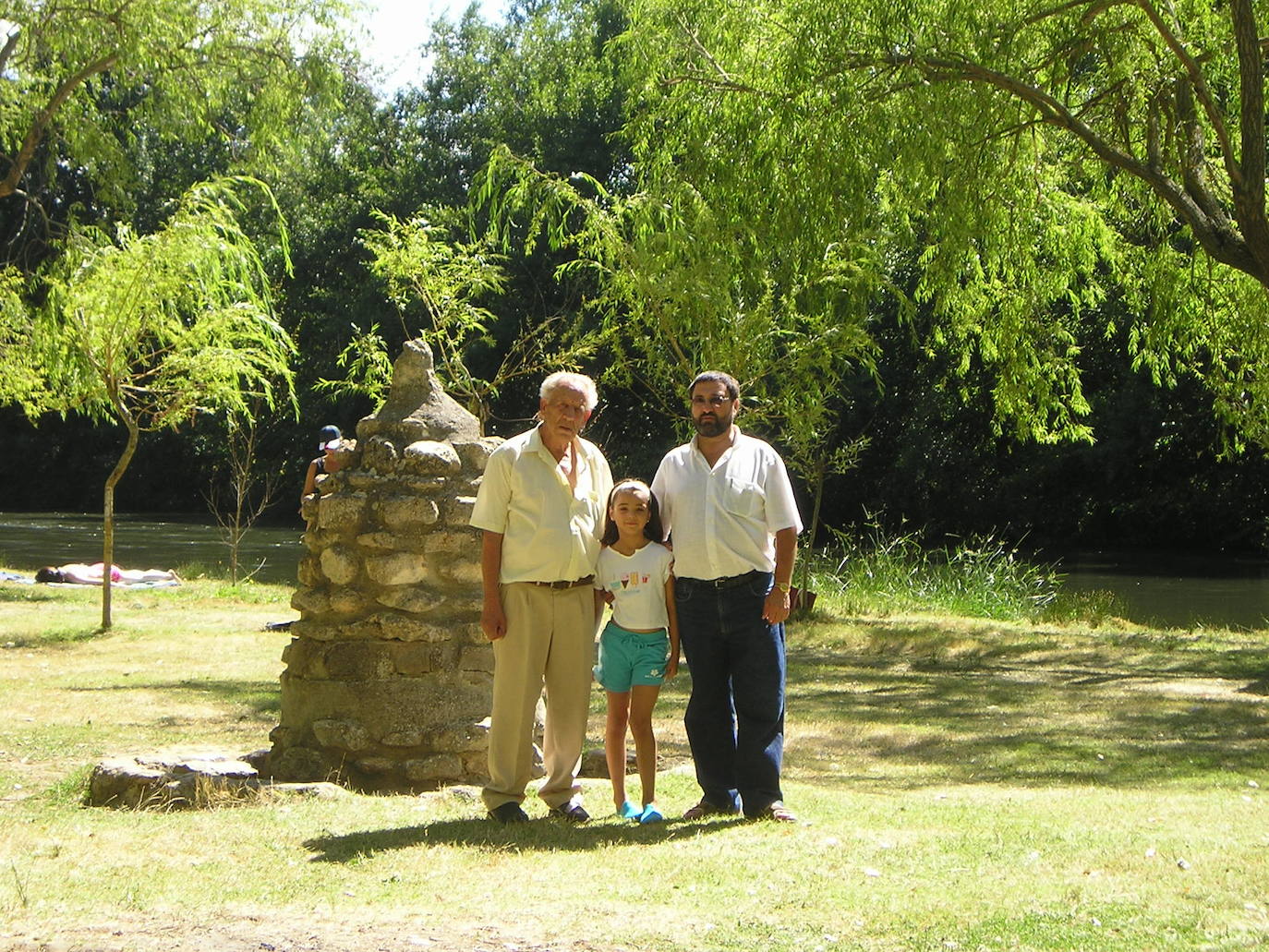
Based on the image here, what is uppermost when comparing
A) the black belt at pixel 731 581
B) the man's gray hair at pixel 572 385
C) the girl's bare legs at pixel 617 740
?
the man's gray hair at pixel 572 385

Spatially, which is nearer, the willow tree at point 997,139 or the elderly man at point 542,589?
the elderly man at point 542,589

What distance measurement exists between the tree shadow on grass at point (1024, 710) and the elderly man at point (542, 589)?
2150 millimetres

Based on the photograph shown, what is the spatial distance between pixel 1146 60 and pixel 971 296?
125 inches

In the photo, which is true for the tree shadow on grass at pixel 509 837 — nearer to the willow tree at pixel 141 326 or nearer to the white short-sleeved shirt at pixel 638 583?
the white short-sleeved shirt at pixel 638 583

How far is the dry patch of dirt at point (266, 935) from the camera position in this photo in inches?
165

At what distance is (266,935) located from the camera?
432 centimetres

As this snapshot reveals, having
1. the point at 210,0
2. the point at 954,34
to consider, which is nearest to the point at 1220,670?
the point at 954,34

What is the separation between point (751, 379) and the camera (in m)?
14.5

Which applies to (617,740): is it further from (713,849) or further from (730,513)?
(730,513)

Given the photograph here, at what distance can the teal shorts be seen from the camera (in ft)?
19.8

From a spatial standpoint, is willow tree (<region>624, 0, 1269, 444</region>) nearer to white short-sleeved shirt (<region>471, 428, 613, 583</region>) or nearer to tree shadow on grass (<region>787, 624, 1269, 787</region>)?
tree shadow on grass (<region>787, 624, 1269, 787</region>)

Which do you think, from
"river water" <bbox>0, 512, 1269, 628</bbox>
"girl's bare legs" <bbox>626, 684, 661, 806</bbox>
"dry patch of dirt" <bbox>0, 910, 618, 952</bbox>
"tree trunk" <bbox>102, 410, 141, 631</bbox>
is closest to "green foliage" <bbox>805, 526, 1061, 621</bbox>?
"river water" <bbox>0, 512, 1269, 628</bbox>

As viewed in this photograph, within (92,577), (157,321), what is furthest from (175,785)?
(92,577)

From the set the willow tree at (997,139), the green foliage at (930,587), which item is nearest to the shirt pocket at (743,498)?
the willow tree at (997,139)
